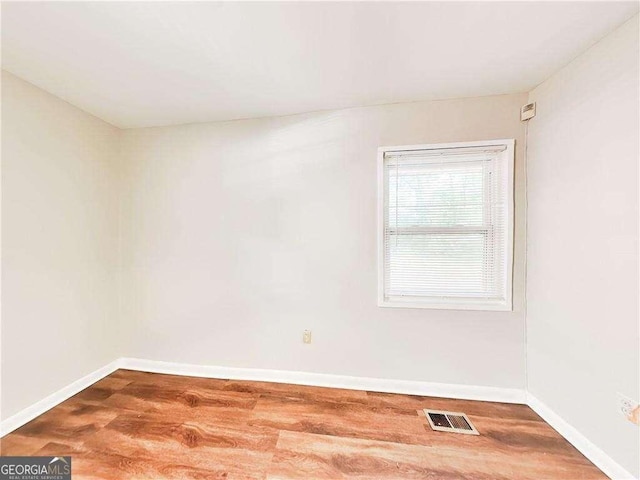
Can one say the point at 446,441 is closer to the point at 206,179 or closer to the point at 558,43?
the point at 558,43

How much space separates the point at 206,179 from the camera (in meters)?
2.48

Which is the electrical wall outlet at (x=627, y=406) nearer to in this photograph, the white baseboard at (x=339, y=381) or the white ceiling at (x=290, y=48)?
the white baseboard at (x=339, y=381)

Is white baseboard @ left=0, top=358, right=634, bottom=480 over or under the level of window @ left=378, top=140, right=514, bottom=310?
under

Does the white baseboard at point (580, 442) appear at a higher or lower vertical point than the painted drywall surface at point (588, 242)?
lower

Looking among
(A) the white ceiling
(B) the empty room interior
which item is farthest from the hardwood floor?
(A) the white ceiling

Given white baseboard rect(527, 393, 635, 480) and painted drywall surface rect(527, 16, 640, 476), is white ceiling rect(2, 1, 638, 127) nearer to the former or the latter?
painted drywall surface rect(527, 16, 640, 476)

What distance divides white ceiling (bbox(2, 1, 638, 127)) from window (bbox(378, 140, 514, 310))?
0.49m

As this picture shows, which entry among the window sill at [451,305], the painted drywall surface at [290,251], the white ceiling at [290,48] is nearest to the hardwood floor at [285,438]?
the painted drywall surface at [290,251]

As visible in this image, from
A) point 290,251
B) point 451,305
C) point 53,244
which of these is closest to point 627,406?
point 451,305

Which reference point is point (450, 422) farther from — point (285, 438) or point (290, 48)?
point (290, 48)

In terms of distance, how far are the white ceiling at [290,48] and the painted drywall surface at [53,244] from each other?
0.29m

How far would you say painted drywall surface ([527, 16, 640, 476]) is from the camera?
136cm

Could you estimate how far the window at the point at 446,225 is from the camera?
2.08 meters

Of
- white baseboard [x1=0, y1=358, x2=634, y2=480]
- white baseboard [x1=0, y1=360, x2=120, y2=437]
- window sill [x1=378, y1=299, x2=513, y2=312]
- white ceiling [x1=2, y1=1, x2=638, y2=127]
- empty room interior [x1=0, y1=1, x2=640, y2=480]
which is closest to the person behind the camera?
white ceiling [x1=2, y1=1, x2=638, y2=127]
